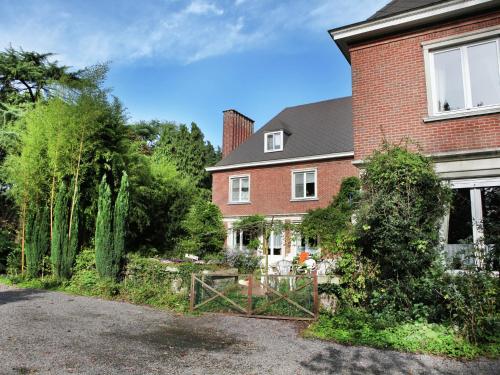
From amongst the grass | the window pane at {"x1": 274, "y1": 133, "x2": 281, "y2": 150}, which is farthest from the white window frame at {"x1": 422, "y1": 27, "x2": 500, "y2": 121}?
the window pane at {"x1": 274, "y1": 133, "x2": 281, "y2": 150}

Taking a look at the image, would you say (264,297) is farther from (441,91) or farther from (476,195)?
(441,91)

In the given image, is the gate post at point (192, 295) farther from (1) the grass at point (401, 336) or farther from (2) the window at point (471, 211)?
(2) the window at point (471, 211)

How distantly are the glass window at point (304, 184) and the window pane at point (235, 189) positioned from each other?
3.48 meters

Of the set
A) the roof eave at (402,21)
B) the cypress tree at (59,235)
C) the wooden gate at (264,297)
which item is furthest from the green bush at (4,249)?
the roof eave at (402,21)

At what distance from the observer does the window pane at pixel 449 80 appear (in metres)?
7.65

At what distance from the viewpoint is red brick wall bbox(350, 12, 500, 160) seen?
7344mm

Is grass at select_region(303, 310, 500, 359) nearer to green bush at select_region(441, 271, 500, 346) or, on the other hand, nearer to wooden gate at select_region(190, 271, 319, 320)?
green bush at select_region(441, 271, 500, 346)

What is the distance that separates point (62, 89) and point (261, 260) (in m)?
10.1

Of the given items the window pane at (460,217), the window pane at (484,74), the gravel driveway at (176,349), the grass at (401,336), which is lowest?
the gravel driveway at (176,349)

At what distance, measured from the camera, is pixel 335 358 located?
5125 millimetres

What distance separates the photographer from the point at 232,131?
23.6m

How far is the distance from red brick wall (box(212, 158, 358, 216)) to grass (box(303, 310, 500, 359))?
12.2 metres

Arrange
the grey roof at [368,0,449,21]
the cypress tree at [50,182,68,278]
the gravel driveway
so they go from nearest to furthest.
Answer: the gravel driveway < the grey roof at [368,0,449,21] < the cypress tree at [50,182,68,278]

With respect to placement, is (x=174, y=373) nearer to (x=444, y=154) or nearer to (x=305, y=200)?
(x=444, y=154)
